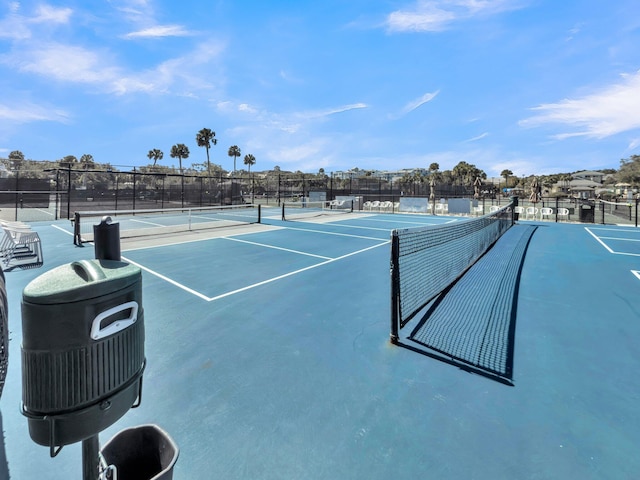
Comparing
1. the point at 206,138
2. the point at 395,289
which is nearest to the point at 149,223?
the point at 395,289

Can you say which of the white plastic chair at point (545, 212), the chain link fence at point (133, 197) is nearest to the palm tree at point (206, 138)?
the chain link fence at point (133, 197)

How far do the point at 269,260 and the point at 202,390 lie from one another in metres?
5.45

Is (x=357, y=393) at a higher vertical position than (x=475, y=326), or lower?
lower

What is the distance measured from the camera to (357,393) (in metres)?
2.94

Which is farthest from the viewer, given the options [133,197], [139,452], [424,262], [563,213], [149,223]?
[563,213]

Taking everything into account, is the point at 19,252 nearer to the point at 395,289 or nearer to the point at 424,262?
the point at 395,289

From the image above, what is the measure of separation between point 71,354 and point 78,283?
0.27 metres

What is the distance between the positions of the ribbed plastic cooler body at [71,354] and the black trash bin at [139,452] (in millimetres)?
542

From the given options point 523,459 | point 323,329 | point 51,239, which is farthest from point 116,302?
point 51,239

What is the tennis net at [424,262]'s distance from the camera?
390cm

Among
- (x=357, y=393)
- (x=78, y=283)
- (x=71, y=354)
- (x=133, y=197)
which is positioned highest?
(x=133, y=197)

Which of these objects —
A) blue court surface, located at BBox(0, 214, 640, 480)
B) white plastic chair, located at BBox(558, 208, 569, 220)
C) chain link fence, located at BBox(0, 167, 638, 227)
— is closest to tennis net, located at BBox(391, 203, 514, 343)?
blue court surface, located at BBox(0, 214, 640, 480)

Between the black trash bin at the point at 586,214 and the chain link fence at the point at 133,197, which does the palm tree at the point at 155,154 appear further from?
the black trash bin at the point at 586,214

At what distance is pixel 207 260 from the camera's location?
8.27 meters
